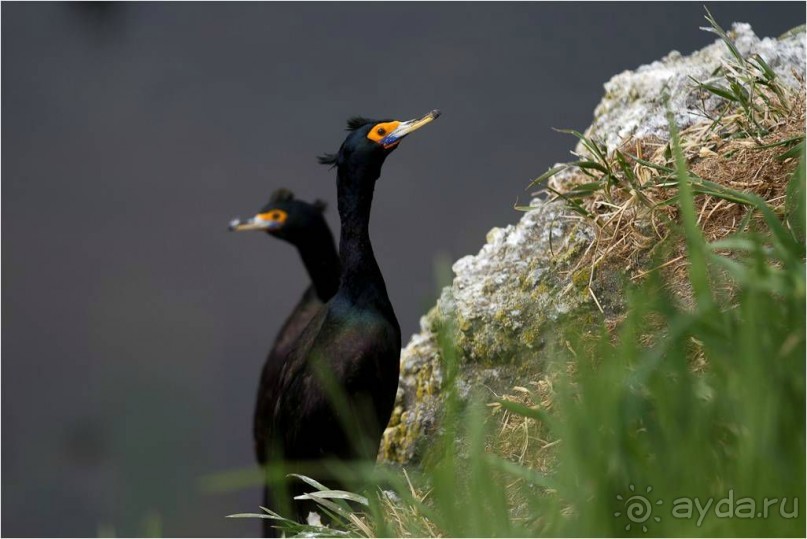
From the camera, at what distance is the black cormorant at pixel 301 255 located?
16.7 feet

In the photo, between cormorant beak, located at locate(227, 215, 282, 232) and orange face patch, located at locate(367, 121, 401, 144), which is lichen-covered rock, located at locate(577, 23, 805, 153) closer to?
orange face patch, located at locate(367, 121, 401, 144)

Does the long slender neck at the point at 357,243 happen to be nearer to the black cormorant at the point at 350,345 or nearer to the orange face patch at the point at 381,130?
the black cormorant at the point at 350,345

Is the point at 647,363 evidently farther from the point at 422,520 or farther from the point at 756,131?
the point at 756,131

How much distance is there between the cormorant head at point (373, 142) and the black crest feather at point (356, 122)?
17 mm

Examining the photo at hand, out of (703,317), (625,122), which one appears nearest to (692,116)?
(625,122)

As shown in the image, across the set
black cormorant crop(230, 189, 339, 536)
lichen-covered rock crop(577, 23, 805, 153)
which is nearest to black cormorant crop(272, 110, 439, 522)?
lichen-covered rock crop(577, 23, 805, 153)

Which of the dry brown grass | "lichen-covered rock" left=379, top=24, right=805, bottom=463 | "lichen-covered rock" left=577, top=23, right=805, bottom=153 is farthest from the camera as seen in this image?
"lichen-covered rock" left=577, top=23, right=805, bottom=153

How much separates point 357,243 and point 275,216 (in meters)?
1.94

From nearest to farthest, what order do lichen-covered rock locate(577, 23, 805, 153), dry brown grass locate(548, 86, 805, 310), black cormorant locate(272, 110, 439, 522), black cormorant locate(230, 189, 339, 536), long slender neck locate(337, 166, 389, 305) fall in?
dry brown grass locate(548, 86, 805, 310) → lichen-covered rock locate(577, 23, 805, 153) → black cormorant locate(272, 110, 439, 522) → long slender neck locate(337, 166, 389, 305) → black cormorant locate(230, 189, 339, 536)

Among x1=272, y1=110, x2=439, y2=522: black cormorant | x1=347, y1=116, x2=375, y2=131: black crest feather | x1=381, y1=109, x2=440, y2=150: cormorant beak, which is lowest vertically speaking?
x1=272, y1=110, x2=439, y2=522: black cormorant

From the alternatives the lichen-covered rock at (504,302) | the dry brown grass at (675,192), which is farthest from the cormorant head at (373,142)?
the dry brown grass at (675,192)

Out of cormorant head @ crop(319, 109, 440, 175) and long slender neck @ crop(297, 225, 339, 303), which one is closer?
cormorant head @ crop(319, 109, 440, 175)

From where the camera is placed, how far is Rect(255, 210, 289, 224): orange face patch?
5.29 m

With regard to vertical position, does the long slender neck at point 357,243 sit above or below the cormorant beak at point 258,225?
below
